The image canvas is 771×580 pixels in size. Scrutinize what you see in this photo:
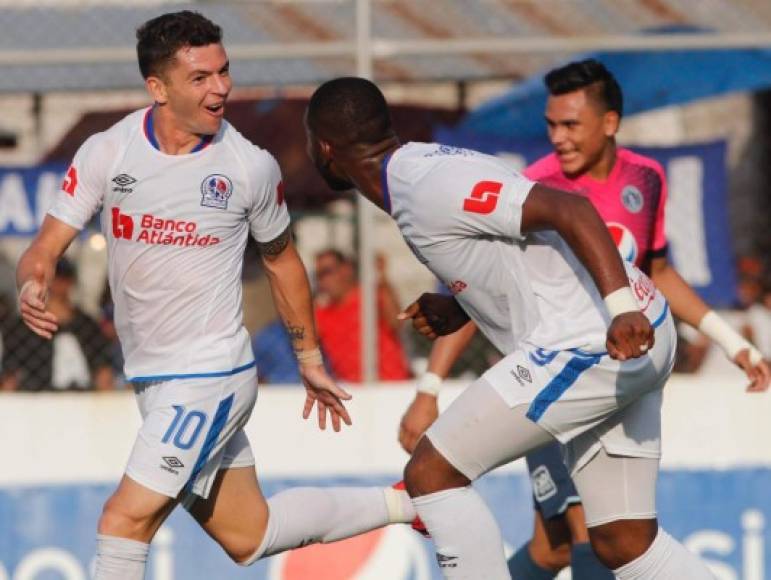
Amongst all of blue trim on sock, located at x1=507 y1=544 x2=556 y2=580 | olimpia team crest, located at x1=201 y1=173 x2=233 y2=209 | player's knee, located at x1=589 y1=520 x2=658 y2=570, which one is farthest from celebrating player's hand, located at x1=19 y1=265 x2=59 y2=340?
blue trim on sock, located at x1=507 y1=544 x2=556 y2=580

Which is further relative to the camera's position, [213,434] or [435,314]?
[435,314]

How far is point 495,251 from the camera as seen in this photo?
191 inches

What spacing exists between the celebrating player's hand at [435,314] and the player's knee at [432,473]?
57cm

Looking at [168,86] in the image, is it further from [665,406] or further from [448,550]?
[665,406]

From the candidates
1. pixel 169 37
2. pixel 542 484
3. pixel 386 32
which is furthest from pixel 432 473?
pixel 386 32

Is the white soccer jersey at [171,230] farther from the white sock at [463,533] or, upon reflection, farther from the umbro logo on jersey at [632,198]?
the umbro logo on jersey at [632,198]

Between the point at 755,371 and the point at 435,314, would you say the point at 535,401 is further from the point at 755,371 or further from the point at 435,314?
the point at 755,371

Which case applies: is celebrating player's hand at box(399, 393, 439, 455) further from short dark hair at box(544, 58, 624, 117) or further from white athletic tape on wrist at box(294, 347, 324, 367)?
short dark hair at box(544, 58, 624, 117)

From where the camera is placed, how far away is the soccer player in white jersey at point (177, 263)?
505 cm

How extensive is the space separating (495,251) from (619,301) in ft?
1.79

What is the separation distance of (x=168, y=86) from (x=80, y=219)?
526mm

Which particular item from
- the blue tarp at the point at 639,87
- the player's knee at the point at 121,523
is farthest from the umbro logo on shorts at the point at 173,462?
the blue tarp at the point at 639,87

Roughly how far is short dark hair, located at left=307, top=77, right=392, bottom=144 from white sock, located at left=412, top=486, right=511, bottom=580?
1.15 metres

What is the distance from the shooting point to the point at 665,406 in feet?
24.4
